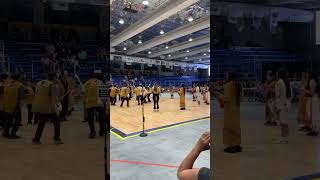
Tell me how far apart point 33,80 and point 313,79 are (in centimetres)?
A: 217

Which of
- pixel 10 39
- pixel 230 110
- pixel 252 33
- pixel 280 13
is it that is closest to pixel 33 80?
pixel 10 39

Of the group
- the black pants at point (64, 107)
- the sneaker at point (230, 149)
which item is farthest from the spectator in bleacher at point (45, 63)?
the sneaker at point (230, 149)

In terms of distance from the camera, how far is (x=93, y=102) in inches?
81.4

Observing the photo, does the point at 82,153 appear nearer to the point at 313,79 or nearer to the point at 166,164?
the point at 166,164

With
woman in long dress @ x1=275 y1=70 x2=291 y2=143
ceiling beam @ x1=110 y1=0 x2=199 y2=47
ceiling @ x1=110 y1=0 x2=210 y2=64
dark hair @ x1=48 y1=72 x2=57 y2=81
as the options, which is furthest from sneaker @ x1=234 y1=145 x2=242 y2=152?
ceiling beam @ x1=110 y1=0 x2=199 y2=47

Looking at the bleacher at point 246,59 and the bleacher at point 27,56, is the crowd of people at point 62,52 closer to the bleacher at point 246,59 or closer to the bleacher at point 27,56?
the bleacher at point 27,56

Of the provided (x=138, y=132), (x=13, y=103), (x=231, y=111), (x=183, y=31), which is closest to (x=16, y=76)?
(x=13, y=103)

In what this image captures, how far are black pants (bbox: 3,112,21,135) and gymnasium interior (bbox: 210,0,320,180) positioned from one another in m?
1.40

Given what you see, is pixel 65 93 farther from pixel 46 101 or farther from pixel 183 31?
pixel 183 31

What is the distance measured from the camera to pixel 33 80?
1987mm

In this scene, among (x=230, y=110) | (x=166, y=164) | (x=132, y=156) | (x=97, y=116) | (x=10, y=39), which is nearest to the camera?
(x=10, y=39)

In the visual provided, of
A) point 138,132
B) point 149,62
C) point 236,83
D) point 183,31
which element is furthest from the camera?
point 149,62

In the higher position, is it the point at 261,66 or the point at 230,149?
the point at 261,66

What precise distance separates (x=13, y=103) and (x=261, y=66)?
1.86 metres
